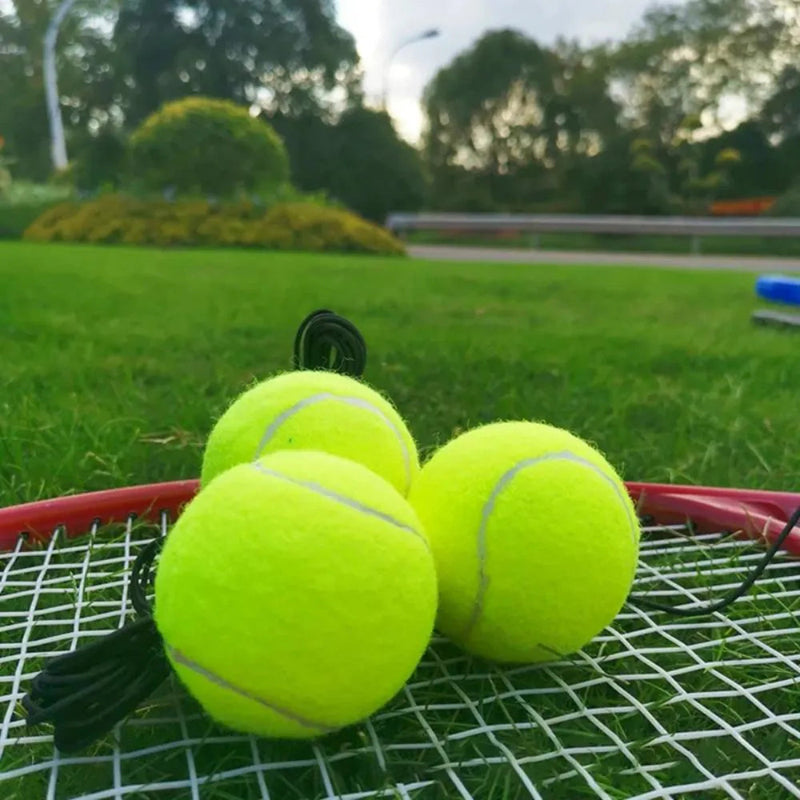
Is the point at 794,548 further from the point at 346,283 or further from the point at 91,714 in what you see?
the point at 346,283

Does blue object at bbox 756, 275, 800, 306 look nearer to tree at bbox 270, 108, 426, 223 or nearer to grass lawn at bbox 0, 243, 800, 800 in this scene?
grass lawn at bbox 0, 243, 800, 800

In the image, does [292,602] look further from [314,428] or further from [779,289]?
[779,289]

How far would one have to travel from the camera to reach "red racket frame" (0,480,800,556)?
5.16 feet

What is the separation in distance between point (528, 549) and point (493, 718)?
8.8 inches

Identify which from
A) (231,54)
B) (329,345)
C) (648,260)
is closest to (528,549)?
(329,345)

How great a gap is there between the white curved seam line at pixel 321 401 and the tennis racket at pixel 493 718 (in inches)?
12.0

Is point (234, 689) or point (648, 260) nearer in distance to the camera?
point (234, 689)

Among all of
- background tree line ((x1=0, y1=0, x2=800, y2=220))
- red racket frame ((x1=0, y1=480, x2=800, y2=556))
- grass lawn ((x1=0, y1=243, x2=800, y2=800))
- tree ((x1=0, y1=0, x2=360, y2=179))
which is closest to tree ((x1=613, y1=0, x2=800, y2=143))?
background tree line ((x1=0, y1=0, x2=800, y2=220))

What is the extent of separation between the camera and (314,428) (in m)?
1.35

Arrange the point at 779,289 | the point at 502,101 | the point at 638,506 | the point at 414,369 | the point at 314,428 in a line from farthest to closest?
the point at 502,101 → the point at 779,289 → the point at 414,369 → the point at 638,506 → the point at 314,428

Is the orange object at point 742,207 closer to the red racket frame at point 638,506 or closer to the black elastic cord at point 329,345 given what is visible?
the red racket frame at point 638,506

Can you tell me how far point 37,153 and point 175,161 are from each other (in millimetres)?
19617

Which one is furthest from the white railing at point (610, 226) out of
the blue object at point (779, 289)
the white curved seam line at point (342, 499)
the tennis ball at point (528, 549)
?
the white curved seam line at point (342, 499)

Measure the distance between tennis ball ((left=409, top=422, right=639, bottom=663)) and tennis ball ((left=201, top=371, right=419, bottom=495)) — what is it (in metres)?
0.15
